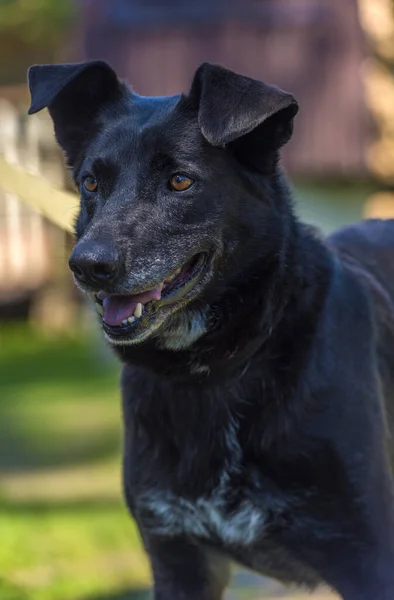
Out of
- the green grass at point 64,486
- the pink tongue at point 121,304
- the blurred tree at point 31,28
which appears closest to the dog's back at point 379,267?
the pink tongue at point 121,304

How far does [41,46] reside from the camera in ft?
32.9

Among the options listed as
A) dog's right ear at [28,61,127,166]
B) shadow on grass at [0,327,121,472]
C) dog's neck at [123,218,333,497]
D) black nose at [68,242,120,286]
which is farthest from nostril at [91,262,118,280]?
shadow on grass at [0,327,121,472]

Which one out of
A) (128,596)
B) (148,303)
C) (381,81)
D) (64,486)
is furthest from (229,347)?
(381,81)

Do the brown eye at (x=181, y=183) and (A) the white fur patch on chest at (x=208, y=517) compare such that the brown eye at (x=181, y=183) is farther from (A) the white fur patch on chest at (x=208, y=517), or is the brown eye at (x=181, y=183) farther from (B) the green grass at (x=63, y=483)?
(B) the green grass at (x=63, y=483)

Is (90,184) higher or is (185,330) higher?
(90,184)

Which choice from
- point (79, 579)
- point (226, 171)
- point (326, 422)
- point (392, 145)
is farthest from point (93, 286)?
point (392, 145)

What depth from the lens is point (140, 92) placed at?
9.74 metres

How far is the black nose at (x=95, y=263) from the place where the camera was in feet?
8.43

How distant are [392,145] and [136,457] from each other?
7042 millimetres

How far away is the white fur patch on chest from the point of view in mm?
2854

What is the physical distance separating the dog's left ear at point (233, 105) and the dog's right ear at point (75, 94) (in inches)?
16.5

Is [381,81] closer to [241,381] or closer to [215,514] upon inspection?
[241,381]

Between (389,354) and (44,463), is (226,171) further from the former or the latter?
(44,463)

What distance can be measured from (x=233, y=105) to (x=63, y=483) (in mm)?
3979
